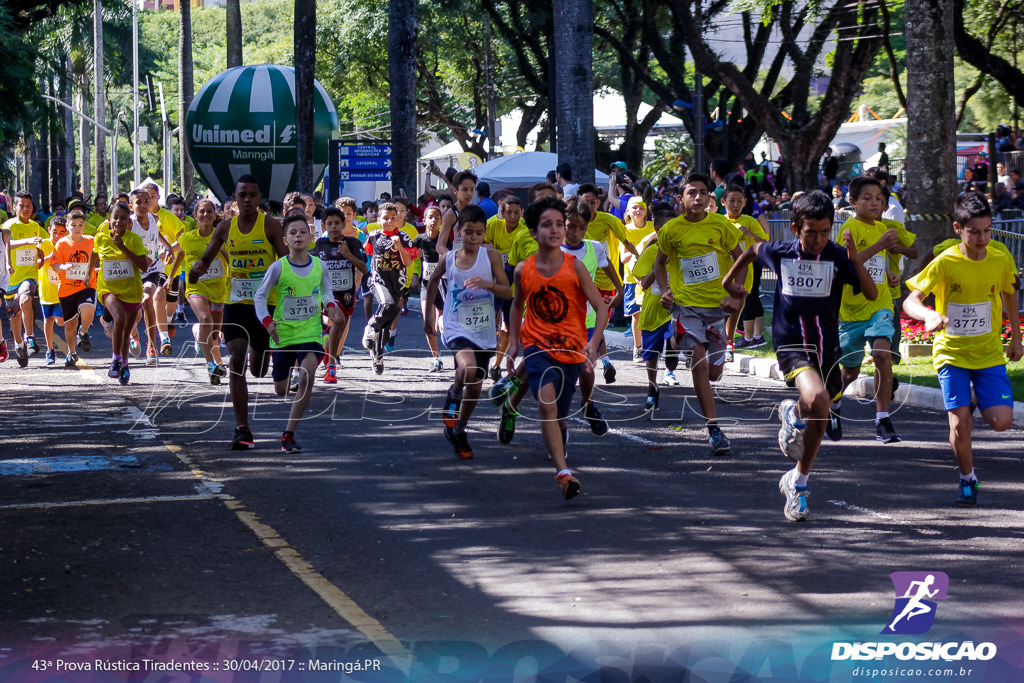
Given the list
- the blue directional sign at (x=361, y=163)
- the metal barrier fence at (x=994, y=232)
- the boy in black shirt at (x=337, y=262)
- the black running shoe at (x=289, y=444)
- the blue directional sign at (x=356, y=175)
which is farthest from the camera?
the blue directional sign at (x=361, y=163)

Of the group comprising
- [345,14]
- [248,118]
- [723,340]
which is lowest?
[723,340]

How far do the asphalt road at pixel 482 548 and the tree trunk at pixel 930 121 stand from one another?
3.74 metres

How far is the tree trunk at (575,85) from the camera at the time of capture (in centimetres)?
2050

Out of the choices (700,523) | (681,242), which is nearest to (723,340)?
(681,242)

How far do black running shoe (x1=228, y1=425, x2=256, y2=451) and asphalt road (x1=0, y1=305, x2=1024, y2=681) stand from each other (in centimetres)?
20

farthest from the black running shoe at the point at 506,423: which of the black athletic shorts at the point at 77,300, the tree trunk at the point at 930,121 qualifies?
the black athletic shorts at the point at 77,300

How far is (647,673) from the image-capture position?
4957 mm

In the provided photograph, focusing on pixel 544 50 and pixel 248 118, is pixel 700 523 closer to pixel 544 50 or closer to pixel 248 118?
pixel 248 118

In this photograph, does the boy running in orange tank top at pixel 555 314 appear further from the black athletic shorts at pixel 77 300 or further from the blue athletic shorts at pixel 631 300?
the black athletic shorts at pixel 77 300

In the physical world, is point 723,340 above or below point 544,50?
below

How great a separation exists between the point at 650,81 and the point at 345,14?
83.9ft

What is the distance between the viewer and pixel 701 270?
33.9ft

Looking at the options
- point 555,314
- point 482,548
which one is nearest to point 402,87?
point 555,314

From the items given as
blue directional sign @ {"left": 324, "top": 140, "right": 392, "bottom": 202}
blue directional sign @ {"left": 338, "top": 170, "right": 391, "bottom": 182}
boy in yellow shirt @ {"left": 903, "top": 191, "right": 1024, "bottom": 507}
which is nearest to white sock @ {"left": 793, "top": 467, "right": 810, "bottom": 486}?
boy in yellow shirt @ {"left": 903, "top": 191, "right": 1024, "bottom": 507}
